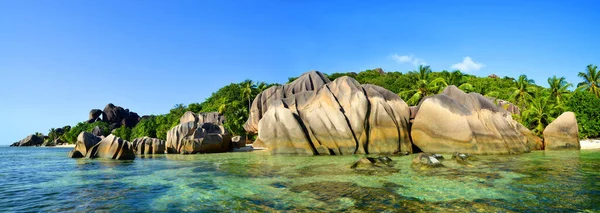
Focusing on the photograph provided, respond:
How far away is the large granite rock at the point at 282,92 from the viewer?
37.2 metres

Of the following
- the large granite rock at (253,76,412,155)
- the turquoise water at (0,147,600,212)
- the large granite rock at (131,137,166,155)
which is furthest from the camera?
the large granite rock at (131,137,166,155)

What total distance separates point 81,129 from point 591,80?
10963cm

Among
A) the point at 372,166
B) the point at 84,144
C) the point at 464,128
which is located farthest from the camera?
the point at 84,144

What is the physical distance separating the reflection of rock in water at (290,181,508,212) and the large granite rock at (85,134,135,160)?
18.3 m

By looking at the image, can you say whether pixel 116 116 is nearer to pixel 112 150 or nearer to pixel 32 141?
pixel 32 141

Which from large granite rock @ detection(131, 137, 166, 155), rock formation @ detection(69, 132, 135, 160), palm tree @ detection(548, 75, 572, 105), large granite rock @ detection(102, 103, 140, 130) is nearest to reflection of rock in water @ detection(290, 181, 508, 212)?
rock formation @ detection(69, 132, 135, 160)

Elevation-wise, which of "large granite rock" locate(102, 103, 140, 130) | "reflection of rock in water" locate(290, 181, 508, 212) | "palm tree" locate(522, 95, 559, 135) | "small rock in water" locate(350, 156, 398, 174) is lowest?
"reflection of rock in water" locate(290, 181, 508, 212)

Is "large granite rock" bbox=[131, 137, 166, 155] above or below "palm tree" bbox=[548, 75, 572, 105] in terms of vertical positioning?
below

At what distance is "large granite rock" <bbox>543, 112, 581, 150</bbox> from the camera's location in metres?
25.6

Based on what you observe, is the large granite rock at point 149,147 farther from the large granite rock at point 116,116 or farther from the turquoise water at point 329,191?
the large granite rock at point 116,116

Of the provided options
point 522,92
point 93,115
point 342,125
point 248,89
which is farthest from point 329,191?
point 93,115

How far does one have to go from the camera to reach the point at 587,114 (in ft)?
104

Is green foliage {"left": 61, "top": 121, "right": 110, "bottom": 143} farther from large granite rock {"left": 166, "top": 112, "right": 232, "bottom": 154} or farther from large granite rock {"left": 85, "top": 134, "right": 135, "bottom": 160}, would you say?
large granite rock {"left": 85, "top": 134, "right": 135, "bottom": 160}

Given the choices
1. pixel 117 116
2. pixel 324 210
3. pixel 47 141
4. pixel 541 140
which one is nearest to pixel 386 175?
pixel 324 210
